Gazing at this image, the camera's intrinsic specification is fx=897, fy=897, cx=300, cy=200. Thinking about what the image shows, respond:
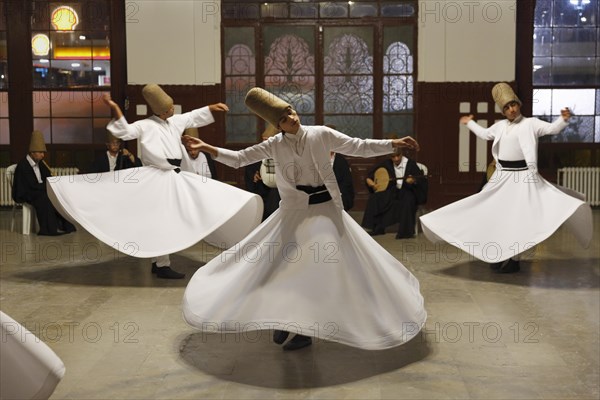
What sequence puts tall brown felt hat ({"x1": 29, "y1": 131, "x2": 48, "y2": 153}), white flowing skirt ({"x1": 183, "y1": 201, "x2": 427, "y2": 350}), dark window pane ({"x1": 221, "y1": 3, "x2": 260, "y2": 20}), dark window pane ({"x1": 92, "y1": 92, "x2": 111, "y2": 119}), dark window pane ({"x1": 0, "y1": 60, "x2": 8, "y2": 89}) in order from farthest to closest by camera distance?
1. dark window pane ({"x1": 92, "y1": 92, "x2": 111, "y2": 119})
2. dark window pane ({"x1": 0, "y1": 60, "x2": 8, "y2": 89})
3. dark window pane ({"x1": 221, "y1": 3, "x2": 260, "y2": 20})
4. tall brown felt hat ({"x1": 29, "y1": 131, "x2": 48, "y2": 153})
5. white flowing skirt ({"x1": 183, "y1": 201, "x2": 427, "y2": 350})

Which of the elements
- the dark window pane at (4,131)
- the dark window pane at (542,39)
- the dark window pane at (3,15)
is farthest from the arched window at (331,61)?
the dark window pane at (4,131)

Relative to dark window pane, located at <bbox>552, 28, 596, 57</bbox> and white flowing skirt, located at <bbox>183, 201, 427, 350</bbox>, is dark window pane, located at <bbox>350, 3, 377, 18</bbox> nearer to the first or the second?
dark window pane, located at <bbox>552, 28, 596, 57</bbox>

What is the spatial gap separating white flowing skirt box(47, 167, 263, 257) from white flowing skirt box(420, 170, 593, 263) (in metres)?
1.46

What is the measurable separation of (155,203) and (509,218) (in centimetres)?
257

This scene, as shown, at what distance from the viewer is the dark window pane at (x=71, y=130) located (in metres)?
11.2

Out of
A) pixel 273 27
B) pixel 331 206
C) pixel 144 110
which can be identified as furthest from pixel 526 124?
pixel 144 110

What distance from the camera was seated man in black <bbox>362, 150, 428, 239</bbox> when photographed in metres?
8.96

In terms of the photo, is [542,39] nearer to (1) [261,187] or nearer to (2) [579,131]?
(2) [579,131]

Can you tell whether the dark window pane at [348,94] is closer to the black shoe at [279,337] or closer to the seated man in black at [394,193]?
the seated man in black at [394,193]

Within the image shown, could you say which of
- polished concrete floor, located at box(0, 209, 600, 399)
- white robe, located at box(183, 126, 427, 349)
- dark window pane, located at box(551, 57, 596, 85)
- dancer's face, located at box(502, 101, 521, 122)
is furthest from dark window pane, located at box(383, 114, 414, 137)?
white robe, located at box(183, 126, 427, 349)

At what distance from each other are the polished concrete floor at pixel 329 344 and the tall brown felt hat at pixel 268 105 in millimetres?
1197

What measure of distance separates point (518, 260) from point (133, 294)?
2.91m

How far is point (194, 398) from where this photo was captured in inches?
152

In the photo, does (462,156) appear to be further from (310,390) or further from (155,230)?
(310,390)
